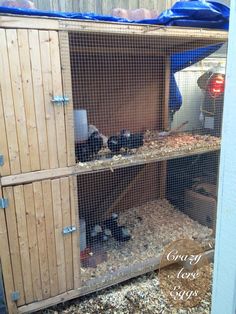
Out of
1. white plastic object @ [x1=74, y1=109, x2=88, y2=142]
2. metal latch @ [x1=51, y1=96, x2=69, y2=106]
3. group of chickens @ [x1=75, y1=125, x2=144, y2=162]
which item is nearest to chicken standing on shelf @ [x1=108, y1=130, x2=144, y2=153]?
group of chickens @ [x1=75, y1=125, x2=144, y2=162]

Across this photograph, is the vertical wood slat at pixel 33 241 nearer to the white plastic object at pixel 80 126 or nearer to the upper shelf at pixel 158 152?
the upper shelf at pixel 158 152

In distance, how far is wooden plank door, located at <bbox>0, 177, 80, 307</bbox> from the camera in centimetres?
162

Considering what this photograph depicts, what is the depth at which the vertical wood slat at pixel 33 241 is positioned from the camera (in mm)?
1622

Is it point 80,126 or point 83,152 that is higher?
point 80,126

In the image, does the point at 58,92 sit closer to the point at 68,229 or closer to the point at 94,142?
the point at 94,142

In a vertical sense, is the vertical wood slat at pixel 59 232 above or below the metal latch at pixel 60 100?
below

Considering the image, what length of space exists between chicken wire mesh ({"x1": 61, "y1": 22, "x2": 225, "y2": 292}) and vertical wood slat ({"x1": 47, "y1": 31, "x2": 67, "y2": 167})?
16cm

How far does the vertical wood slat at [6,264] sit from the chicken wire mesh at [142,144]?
1.58 feet

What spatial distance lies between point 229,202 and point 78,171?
1.10m

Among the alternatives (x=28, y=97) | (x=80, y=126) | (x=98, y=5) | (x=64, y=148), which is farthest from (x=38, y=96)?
(x=98, y=5)

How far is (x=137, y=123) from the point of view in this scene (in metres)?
2.83

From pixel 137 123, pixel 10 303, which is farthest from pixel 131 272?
pixel 137 123

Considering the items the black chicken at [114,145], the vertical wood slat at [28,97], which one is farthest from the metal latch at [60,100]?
the black chicken at [114,145]

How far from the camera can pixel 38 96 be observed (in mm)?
1522
